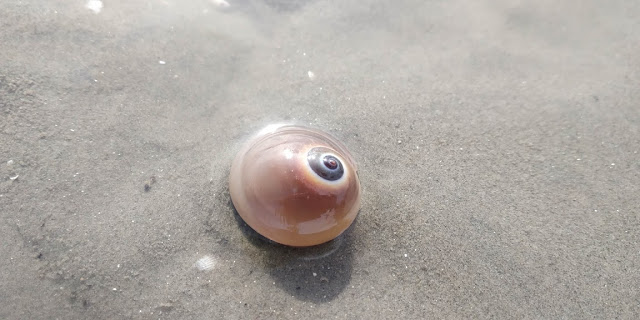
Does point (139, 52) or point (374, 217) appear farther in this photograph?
point (139, 52)

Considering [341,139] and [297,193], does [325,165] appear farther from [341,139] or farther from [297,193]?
[341,139]

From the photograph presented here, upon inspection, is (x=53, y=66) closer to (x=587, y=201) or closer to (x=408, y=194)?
(x=408, y=194)

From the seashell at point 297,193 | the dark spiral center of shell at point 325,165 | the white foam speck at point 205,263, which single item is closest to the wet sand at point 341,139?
the white foam speck at point 205,263

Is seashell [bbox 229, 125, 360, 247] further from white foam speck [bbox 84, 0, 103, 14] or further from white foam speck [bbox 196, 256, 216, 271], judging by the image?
white foam speck [bbox 84, 0, 103, 14]

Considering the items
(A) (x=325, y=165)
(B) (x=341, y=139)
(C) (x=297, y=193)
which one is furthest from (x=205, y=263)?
(B) (x=341, y=139)

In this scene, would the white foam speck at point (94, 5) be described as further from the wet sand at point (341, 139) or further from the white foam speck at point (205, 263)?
the white foam speck at point (205, 263)

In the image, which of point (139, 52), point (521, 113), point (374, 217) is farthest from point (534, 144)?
point (139, 52)
